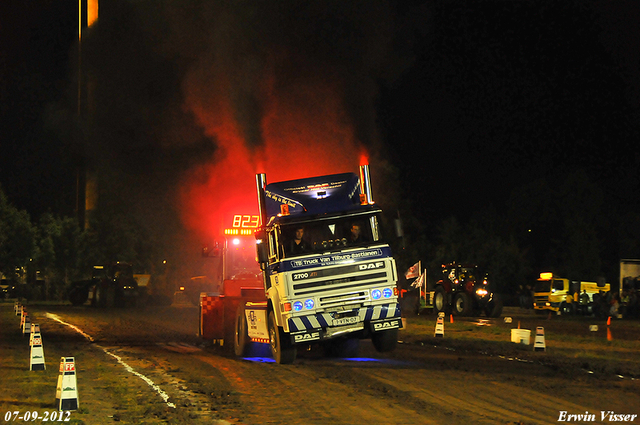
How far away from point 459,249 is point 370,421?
5879 cm

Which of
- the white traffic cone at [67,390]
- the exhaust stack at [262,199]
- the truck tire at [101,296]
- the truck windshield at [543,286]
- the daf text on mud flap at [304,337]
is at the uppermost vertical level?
the exhaust stack at [262,199]

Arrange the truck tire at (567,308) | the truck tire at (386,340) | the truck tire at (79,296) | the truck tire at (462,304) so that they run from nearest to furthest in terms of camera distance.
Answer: the truck tire at (386,340) < the truck tire at (462,304) < the truck tire at (567,308) < the truck tire at (79,296)

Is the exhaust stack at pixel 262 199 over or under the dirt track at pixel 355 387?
over

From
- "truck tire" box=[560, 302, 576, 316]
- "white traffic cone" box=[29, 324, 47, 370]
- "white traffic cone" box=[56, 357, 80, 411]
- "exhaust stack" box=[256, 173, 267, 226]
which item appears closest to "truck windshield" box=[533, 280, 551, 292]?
"truck tire" box=[560, 302, 576, 316]

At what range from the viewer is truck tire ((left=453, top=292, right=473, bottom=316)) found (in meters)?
32.8

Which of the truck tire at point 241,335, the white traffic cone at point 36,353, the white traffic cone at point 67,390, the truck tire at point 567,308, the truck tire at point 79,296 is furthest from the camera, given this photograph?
the truck tire at point 79,296

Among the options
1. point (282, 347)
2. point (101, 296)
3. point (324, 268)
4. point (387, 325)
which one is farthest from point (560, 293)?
point (324, 268)

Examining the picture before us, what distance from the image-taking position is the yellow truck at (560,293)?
4028cm

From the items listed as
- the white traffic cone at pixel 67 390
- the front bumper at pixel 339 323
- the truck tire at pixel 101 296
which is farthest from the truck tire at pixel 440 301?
the white traffic cone at pixel 67 390

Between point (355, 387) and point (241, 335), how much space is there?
18.3ft

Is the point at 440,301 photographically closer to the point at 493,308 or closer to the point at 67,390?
the point at 493,308

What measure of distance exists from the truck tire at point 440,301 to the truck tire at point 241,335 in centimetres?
1835

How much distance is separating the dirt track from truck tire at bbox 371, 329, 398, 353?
21cm

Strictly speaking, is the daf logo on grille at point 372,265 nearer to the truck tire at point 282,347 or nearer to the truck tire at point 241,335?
the truck tire at point 282,347
